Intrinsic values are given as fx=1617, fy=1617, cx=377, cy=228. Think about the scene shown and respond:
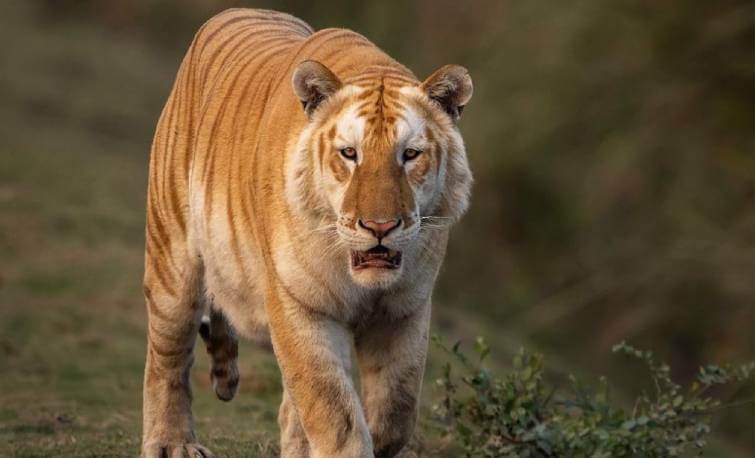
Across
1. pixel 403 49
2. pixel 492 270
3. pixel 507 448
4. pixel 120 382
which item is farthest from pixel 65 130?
pixel 507 448

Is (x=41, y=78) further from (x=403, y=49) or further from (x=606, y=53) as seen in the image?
(x=606, y=53)

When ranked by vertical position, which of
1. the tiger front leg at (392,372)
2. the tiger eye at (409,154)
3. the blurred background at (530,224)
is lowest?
the blurred background at (530,224)

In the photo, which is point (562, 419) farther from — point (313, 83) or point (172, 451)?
point (313, 83)

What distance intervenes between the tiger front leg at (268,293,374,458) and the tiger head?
0.27 meters

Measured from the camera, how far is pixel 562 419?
6.15 metres

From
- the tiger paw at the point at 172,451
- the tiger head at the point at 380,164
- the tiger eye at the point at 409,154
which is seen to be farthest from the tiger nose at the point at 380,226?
the tiger paw at the point at 172,451

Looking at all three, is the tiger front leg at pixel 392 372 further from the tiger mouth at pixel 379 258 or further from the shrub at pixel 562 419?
the shrub at pixel 562 419

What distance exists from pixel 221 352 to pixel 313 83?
1715 mm

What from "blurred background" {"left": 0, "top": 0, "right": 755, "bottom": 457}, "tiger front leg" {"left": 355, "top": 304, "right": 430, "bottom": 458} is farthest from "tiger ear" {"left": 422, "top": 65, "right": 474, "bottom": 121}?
"blurred background" {"left": 0, "top": 0, "right": 755, "bottom": 457}

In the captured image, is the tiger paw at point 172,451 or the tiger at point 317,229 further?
the tiger paw at point 172,451

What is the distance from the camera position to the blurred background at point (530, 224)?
9000mm

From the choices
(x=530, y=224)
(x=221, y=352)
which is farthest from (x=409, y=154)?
(x=530, y=224)

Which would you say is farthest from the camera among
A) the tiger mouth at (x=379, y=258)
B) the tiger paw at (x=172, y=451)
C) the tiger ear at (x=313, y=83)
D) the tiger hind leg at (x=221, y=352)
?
the tiger hind leg at (x=221, y=352)

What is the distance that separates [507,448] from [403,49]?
18.0 m
